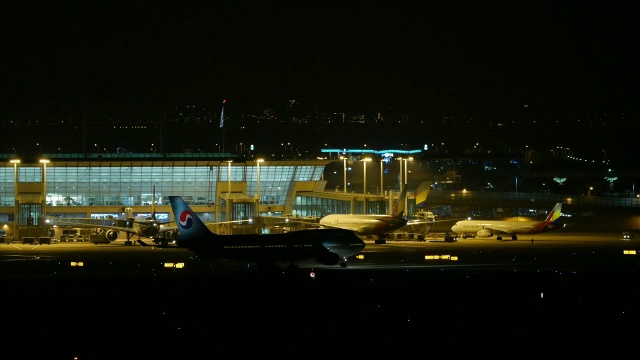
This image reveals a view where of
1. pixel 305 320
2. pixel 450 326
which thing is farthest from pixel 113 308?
pixel 450 326

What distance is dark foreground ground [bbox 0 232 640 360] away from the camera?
30.4 meters

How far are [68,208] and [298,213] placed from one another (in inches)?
1299

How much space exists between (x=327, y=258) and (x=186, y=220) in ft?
31.0

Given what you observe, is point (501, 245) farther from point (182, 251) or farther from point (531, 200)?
point (531, 200)

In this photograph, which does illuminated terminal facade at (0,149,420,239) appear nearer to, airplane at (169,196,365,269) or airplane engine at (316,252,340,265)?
airplane at (169,196,365,269)

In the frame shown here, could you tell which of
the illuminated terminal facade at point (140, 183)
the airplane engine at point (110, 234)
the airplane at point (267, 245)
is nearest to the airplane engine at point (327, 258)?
the airplane at point (267, 245)

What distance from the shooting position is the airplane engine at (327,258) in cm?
6012

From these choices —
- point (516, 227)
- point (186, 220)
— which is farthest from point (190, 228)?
point (516, 227)

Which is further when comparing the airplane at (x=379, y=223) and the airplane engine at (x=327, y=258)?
the airplane at (x=379, y=223)

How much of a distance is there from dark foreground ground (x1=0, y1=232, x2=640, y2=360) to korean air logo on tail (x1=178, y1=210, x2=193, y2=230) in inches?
107

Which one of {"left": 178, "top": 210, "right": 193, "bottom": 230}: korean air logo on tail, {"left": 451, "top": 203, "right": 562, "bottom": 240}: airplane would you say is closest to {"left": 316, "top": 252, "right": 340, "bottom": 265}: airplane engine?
{"left": 178, "top": 210, "right": 193, "bottom": 230}: korean air logo on tail

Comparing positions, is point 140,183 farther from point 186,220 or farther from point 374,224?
point 186,220

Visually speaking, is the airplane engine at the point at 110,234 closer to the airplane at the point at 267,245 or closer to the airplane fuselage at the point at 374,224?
the airplane fuselage at the point at 374,224

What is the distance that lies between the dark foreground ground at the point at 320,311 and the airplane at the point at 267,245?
1.00 m
